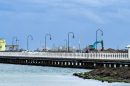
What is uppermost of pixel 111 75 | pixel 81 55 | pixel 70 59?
pixel 81 55

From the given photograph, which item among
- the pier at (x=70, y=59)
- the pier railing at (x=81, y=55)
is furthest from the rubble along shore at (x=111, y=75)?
the pier railing at (x=81, y=55)

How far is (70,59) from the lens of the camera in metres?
115

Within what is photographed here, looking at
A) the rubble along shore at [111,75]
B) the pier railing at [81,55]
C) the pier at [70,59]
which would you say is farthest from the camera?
the pier railing at [81,55]

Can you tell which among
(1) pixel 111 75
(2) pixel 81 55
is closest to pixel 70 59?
(2) pixel 81 55

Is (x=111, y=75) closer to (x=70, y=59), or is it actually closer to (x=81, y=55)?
(x=70, y=59)

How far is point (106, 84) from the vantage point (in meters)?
64.8

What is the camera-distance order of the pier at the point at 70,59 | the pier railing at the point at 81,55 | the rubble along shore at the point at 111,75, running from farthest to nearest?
the pier railing at the point at 81,55
the pier at the point at 70,59
the rubble along shore at the point at 111,75

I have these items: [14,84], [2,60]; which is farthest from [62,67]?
[14,84]

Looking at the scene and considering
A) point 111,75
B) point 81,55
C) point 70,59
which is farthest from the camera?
point 81,55

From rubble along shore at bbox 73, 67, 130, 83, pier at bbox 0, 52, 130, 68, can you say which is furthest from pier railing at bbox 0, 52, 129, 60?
rubble along shore at bbox 73, 67, 130, 83

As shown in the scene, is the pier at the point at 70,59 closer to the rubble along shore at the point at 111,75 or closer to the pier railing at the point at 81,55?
the pier railing at the point at 81,55

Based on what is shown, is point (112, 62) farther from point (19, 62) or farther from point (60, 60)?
point (19, 62)

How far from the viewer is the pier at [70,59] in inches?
3976

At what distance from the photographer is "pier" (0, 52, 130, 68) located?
101 meters
